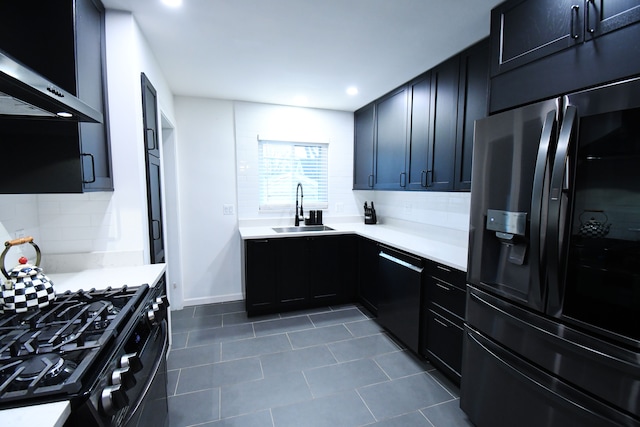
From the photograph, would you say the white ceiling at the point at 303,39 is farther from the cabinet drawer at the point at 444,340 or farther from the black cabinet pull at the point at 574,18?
the cabinet drawer at the point at 444,340

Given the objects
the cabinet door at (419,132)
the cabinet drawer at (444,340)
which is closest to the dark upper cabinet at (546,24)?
the cabinet door at (419,132)

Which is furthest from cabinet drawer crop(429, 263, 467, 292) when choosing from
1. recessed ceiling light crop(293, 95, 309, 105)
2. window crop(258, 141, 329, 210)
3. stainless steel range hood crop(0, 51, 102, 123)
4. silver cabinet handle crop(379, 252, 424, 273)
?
recessed ceiling light crop(293, 95, 309, 105)

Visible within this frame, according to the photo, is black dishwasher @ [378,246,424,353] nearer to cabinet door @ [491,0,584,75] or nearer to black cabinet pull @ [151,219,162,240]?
cabinet door @ [491,0,584,75]

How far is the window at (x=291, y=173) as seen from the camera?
373cm

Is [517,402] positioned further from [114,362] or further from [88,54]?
[88,54]

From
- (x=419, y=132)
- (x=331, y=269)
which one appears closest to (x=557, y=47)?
(x=419, y=132)

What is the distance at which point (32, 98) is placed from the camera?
999mm

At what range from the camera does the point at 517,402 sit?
4.61ft

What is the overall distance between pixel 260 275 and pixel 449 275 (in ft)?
6.42

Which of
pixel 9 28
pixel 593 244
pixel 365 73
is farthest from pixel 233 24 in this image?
pixel 593 244

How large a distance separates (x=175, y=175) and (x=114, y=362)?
108 inches

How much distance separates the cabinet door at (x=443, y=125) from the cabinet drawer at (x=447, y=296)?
2.55 ft

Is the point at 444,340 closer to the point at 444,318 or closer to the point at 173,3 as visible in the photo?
the point at 444,318

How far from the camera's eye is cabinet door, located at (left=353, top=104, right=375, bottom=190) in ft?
11.8
